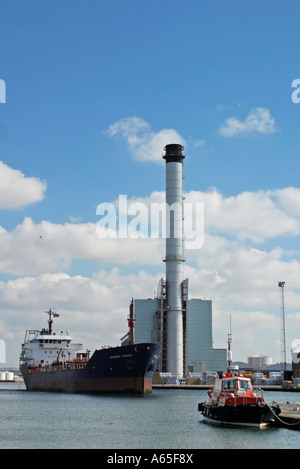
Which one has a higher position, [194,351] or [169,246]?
[169,246]

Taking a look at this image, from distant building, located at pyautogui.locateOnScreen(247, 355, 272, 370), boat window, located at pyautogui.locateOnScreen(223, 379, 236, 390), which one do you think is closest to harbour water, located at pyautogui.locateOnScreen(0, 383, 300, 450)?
boat window, located at pyautogui.locateOnScreen(223, 379, 236, 390)

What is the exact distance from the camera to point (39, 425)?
42969mm

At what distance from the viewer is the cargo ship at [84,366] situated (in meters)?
67.4

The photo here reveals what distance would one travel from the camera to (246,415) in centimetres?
3875

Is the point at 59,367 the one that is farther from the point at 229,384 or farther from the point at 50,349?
the point at 229,384

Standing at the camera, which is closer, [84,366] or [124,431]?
[124,431]

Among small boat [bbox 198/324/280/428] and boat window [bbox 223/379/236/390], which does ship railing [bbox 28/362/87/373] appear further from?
boat window [bbox 223/379/236/390]

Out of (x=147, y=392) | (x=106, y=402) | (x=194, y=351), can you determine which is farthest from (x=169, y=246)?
(x=106, y=402)

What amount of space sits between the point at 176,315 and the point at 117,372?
4267cm

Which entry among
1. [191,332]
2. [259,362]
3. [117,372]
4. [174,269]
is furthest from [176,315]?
[259,362]

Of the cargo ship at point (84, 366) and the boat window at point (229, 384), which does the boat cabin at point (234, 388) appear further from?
the cargo ship at point (84, 366)

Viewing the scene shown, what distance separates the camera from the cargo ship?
221 feet

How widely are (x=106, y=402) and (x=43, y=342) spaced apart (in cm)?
3762
